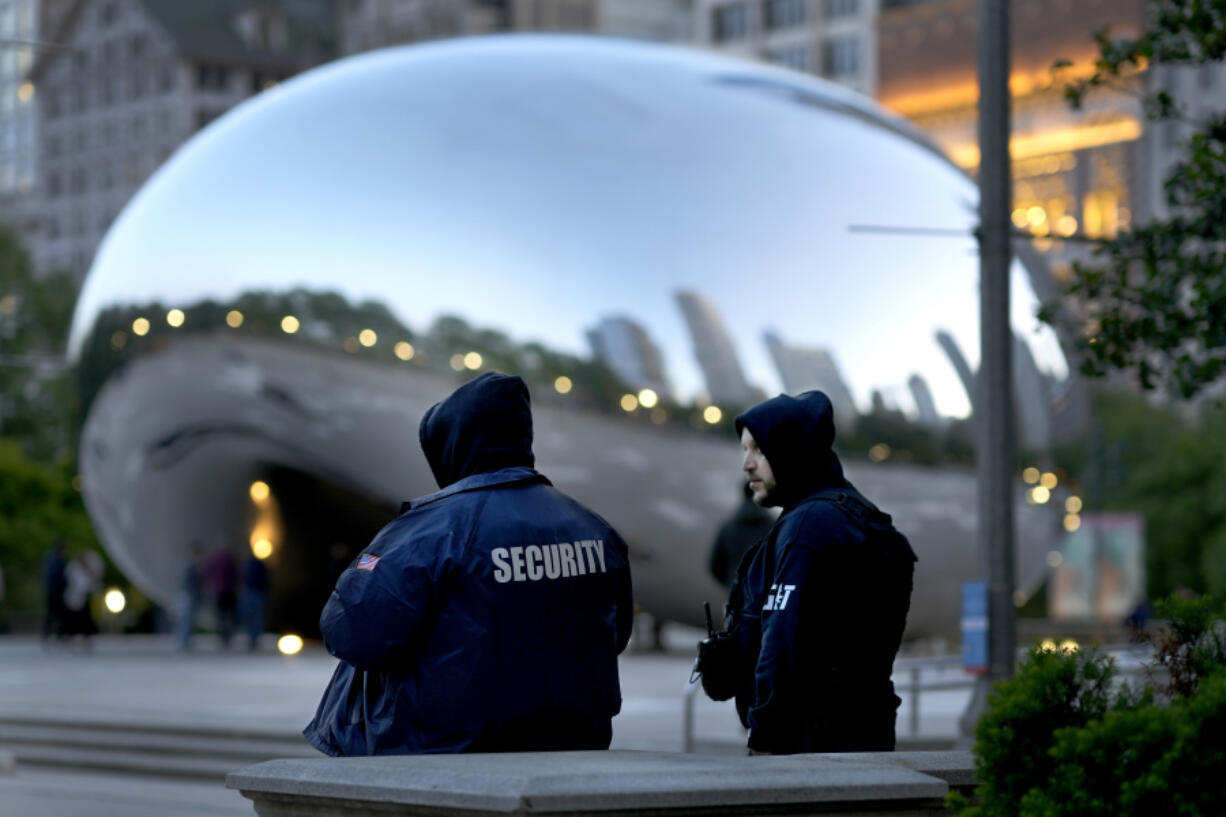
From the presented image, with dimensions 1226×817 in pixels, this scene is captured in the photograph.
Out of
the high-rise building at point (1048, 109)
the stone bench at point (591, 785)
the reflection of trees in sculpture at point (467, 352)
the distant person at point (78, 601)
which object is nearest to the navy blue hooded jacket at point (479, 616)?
the stone bench at point (591, 785)

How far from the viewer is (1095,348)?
11766 mm

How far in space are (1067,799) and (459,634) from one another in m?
1.71

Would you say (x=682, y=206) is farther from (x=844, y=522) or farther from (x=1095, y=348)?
(x=844, y=522)

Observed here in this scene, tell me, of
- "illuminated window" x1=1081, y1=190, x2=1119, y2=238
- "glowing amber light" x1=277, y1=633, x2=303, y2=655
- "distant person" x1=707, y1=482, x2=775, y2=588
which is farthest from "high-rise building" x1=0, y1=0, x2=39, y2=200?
"distant person" x1=707, y1=482, x2=775, y2=588

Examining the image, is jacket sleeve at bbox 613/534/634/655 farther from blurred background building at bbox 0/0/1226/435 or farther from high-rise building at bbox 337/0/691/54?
high-rise building at bbox 337/0/691/54

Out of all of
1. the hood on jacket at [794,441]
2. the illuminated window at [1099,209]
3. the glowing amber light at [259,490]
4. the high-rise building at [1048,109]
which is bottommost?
the glowing amber light at [259,490]

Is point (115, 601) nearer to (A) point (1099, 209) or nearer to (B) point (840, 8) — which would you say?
(A) point (1099, 209)

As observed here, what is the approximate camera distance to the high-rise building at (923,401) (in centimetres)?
2366

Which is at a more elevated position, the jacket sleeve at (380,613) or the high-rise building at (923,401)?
the high-rise building at (923,401)

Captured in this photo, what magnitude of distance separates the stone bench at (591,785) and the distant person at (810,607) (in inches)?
31.4

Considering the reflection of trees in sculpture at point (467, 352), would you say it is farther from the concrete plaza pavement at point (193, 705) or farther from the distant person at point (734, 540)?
the distant person at point (734, 540)

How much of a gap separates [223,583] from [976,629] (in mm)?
17399

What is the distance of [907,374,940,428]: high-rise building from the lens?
931 inches

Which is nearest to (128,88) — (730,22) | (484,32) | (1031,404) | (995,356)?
(484,32)
